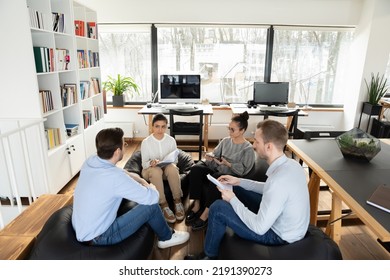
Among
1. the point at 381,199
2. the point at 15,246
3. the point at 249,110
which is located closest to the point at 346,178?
the point at 381,199

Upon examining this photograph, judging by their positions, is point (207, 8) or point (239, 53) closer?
point (207, 8)

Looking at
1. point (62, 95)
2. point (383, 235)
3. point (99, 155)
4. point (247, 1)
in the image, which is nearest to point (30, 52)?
point (62, 95)

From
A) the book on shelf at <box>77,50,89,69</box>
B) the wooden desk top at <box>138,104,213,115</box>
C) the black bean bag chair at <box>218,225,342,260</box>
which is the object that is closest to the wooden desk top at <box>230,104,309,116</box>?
the wooden desk top at <box>138,104,213,115</box>

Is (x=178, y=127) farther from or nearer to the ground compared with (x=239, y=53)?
nearer to the ground

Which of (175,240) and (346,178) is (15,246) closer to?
(175,240)

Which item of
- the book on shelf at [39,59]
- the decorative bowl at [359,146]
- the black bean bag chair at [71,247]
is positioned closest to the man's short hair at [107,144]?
the black bean bag chair at [71,247]

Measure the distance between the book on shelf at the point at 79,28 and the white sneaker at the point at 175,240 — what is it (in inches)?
111

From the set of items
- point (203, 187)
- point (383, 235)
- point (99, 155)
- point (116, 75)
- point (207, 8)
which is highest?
point (207, 8)

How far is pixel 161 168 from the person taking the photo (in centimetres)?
268

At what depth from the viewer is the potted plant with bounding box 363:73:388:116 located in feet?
14.7

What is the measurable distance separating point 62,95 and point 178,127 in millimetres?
1524

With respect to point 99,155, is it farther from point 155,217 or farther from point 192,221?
point 192,221

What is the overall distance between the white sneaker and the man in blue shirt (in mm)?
450

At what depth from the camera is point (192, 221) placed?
2.53m
